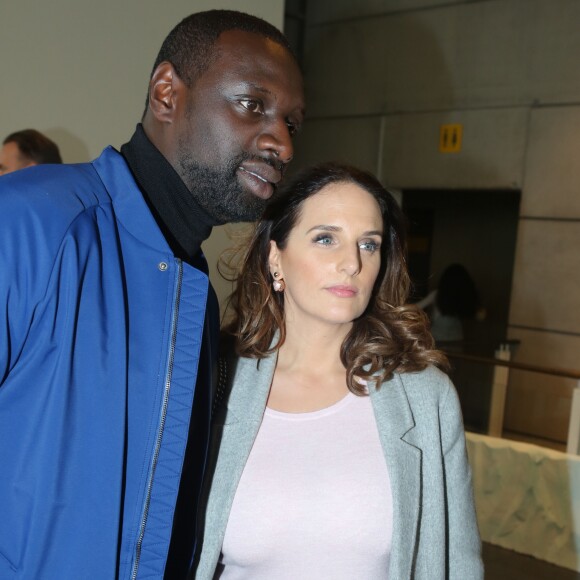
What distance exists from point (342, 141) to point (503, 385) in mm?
4253

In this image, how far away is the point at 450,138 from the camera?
7.43 metres

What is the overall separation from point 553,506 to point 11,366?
414 cm

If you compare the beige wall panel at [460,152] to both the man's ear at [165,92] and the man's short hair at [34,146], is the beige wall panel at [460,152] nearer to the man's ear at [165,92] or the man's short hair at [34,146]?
the man's short hair at [34,146]

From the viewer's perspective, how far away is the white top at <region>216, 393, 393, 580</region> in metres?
1.81

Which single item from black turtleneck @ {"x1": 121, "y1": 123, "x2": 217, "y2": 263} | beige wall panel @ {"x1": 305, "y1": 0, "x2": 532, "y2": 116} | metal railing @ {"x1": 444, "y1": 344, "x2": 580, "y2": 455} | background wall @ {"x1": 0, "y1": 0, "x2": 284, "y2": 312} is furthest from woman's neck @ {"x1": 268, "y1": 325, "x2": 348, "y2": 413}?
beige wall panel @ {"x1": 305, "y1": 0, "x2": 532, "y2": 116}

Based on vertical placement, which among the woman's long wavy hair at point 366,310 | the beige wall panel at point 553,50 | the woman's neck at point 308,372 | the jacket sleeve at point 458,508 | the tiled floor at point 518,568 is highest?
the beige wall panel at point 553,50

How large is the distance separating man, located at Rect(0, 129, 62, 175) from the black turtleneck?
223 centimetres

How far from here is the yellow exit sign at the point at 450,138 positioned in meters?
7.36

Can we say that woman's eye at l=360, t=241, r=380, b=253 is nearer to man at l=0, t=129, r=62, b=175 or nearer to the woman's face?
the woman's face

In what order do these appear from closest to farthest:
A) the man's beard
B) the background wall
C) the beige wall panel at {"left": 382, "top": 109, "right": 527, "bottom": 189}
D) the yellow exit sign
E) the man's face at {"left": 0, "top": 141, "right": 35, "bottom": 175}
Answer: the man's beard, the man's face at {"left": 0, "top": 141, "right": 35, "bottom": 175}, the background wall, the beige wall panel at {"left": 382, "top": 109, "right": 527, "bottom": 189}, the yellow exit sign

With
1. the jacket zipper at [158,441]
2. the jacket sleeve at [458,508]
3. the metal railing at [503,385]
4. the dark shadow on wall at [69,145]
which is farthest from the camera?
the metal railing at [503,385]

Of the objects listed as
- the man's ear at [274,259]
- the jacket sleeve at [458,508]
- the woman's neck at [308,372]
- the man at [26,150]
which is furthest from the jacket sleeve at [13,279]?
the man at [26,150]

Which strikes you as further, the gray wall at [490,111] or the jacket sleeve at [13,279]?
the gray wall at [490,111]

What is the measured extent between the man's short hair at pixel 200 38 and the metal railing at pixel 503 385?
375 cm
